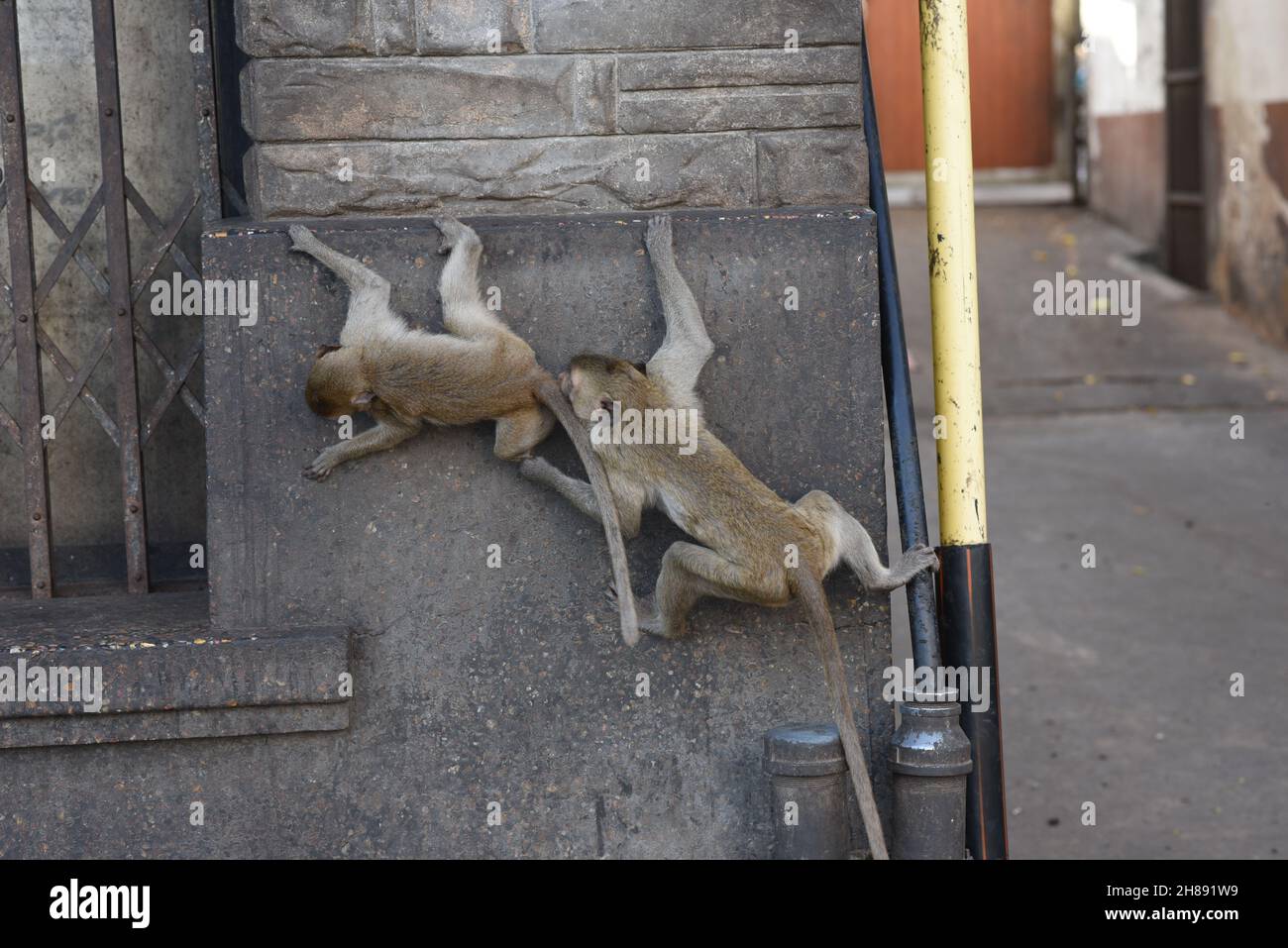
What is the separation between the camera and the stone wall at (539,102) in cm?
374

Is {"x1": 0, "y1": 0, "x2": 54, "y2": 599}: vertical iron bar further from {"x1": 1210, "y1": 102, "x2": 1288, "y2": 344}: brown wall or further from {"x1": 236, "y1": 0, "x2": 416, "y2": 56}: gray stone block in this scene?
{"x1": 1210, "y1": 102, "x2": 1288, "y2": 344}: brown wall

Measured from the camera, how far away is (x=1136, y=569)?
7.57 meters

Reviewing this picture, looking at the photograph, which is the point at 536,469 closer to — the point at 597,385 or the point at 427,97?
the point at 597,385

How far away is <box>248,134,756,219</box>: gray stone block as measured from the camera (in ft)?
12.4

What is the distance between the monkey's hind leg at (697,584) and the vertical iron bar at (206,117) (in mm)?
1495

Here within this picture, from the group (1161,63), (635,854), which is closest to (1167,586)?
(635,854)

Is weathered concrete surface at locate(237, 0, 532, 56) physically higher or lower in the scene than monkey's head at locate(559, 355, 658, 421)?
higher

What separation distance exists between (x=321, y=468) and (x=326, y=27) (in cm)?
105

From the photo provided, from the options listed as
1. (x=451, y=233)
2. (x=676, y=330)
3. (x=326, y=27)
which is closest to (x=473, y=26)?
(x=326, y=27)

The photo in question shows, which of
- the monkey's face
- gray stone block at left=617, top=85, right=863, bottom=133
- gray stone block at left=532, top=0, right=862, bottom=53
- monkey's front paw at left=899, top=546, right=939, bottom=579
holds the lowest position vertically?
monkey's front paw at left=899, top=546, right=939, bottom=579

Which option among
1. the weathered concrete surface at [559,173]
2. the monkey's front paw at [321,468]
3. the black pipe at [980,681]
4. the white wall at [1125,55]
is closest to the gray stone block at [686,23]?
the weathered concrete surface at [559,173]

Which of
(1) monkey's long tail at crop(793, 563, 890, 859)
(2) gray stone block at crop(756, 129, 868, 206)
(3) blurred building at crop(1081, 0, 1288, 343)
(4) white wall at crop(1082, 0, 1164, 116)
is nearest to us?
(1) monkey's long tail at crop(793, 563, 890, 859)

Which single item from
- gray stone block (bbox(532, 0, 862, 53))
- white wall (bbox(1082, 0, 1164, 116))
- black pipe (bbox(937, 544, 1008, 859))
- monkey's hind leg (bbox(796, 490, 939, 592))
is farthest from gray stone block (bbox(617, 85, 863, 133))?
white wall (bbox(1082, 0, 1164, 116))

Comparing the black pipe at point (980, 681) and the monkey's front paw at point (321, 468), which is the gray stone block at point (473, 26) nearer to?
the monkey's front paw at point (321, 468)
